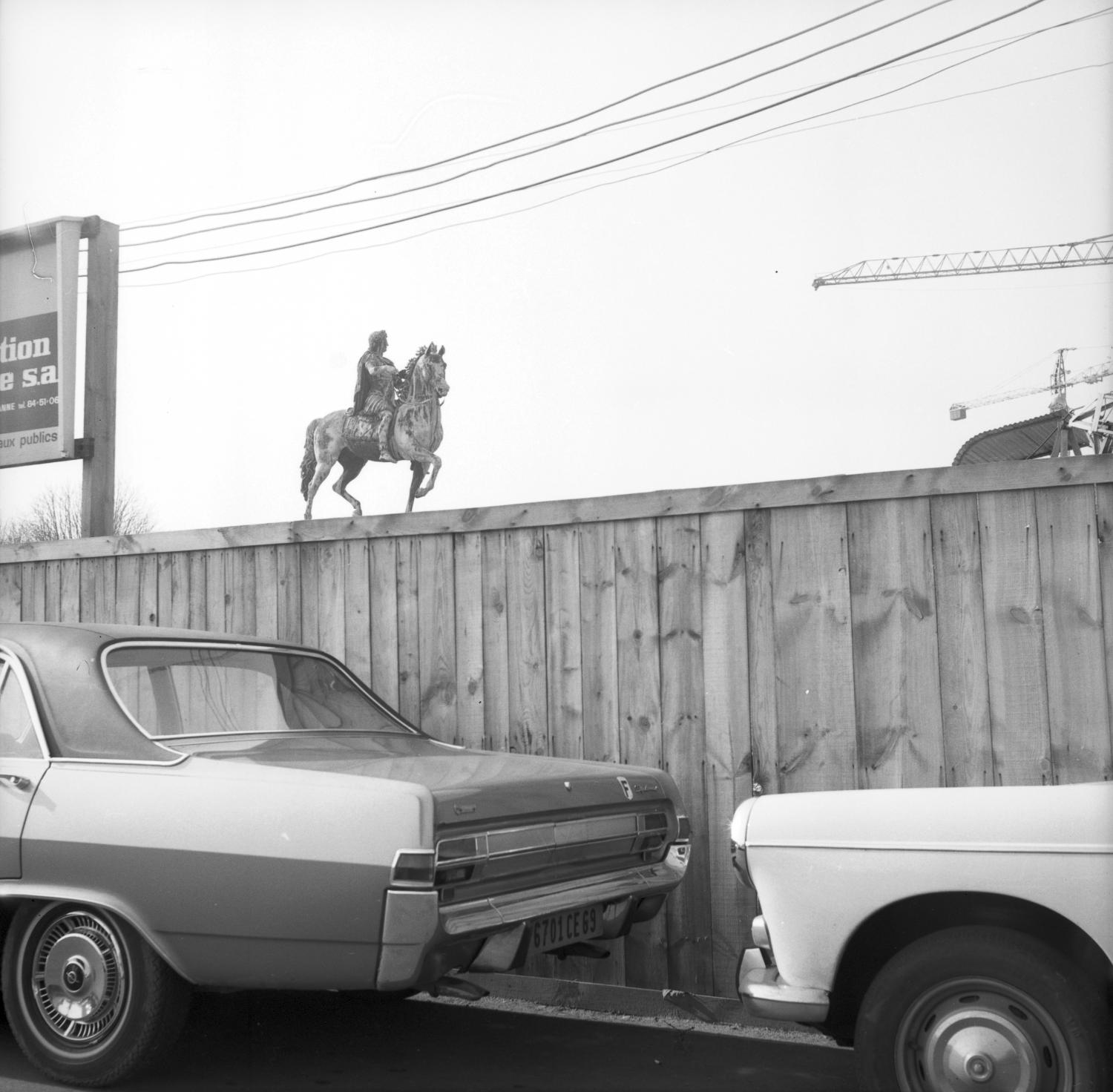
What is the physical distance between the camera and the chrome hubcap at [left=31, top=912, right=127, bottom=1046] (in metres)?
4.10

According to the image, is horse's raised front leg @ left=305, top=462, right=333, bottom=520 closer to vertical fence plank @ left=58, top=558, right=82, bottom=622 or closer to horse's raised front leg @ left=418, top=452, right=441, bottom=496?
horse's raised front leg @ left=418, top=452, right=441, bottom=496

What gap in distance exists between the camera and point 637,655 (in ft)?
18.5

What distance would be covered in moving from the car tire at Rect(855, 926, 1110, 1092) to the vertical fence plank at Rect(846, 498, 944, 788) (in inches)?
65.8

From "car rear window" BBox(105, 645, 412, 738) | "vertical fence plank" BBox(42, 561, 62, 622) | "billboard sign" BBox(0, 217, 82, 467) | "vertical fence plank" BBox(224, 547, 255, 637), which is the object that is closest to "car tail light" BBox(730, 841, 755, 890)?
"car rear window" BBox(105, 645, 412, 738)

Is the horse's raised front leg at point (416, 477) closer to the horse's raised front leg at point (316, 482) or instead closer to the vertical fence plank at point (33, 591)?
the horse's raised front leg at point (316, 482)

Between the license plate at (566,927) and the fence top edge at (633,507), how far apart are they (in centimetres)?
189

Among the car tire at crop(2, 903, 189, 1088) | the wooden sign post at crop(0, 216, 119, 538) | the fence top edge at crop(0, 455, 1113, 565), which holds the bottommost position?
the car tire at crop(2, 903, 189, 1088)

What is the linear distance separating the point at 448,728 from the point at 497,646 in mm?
455

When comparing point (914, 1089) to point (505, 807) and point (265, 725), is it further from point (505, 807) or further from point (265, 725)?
point (265, 725)

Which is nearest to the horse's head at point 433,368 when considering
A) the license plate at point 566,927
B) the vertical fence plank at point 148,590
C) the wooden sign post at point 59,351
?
the wooden sign post at point 59,351

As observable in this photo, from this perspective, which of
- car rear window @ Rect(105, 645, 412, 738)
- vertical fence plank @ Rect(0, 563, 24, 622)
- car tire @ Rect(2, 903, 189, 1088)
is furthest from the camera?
vertical fence plank @ Rect(0, 563, 24, 622)

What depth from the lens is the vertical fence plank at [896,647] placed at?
197 inches

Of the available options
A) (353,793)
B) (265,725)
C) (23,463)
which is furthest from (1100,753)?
(23,463)

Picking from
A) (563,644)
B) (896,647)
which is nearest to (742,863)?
(896,647)
